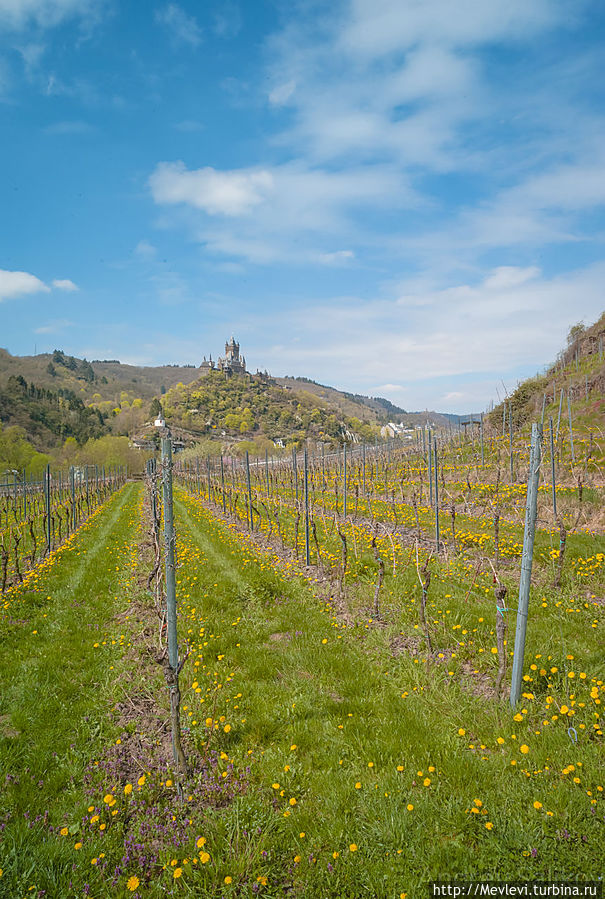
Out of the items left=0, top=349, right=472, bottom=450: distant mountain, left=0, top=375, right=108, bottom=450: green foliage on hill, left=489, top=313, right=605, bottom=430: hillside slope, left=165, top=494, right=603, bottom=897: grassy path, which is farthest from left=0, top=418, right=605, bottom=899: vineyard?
left=0, top=375, right=108, bottom=450: green foliage on hill

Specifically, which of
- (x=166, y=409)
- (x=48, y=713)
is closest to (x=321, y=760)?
(x=48, y=713)

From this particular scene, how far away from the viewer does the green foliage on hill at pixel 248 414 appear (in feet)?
A: 450

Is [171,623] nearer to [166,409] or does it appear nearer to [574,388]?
[574,388]

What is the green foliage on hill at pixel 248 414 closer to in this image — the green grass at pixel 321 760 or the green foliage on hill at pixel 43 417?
the green foliage on hill at pixel 43 417

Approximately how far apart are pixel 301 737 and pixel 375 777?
87cm

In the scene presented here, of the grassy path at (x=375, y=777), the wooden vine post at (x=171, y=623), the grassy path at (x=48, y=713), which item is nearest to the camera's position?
the grassy path at (x=375, y=777)

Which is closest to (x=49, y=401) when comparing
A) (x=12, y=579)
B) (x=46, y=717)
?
(x=12, y=579)

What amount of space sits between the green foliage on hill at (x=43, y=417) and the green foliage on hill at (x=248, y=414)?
105 ft

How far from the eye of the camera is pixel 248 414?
148m

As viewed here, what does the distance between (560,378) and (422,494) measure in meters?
28.7

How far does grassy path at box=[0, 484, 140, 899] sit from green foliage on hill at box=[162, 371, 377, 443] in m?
112

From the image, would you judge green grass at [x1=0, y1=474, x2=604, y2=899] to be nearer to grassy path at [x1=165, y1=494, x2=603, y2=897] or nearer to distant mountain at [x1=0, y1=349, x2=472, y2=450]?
grassy path at [x1=165, y1=494, x2=603, y2=897]

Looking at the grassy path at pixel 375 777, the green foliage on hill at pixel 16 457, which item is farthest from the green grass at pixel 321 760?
the green foliage on hill at pixel 16 457

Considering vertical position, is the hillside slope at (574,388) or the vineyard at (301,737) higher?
the hillside slope at (574,388)
